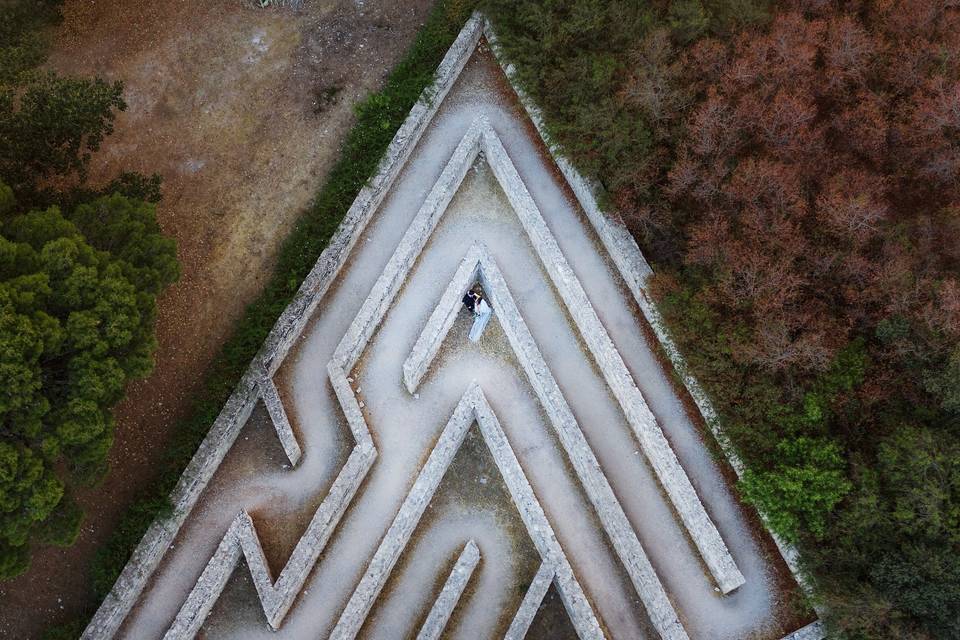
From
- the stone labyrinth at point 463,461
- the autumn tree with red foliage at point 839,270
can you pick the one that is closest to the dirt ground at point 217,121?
the stone labyrinth at point 463,461

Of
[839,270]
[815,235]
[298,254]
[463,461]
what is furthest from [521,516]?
[815,235]

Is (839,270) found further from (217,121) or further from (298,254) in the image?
(217,121)

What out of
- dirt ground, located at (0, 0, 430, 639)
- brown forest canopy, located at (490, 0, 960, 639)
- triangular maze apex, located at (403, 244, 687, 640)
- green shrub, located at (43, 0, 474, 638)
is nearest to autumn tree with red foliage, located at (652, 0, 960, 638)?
brown forest canopy, located at (490, 0, 960, 639)

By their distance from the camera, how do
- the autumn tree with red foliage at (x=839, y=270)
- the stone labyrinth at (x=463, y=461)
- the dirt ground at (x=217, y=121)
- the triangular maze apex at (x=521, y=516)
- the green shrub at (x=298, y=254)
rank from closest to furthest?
the autumn tree with red foliage at (x=839, y=270)
the triangular maze apex at (x=521, y=516)
the stone labyrinth at (x=463, y=461)
the green shrub at (x=298, y=254)
the dirt ground at (x=217, y=121)

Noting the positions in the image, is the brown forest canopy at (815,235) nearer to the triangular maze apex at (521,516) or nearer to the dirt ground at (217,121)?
the triangular maze apex at (521,516)

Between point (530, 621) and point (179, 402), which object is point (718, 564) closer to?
point (530, 621)
